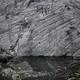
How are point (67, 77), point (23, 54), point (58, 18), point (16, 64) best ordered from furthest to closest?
1. point (58, 18)
2. point (23, 54)
3. point (16, 64)
4. point (67, 77)

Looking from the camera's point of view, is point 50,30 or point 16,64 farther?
point 50,30

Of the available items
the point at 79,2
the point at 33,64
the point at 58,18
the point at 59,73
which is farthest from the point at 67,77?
the point at 79,2

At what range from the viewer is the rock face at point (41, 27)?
21.6ft

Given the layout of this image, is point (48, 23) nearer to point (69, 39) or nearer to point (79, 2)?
point (69, 39)

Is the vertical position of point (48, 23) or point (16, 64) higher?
point (48, 23)

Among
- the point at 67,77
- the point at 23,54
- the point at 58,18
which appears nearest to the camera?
the point at 67,77

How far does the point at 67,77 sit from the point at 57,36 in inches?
77.3

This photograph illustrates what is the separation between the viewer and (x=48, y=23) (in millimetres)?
6812

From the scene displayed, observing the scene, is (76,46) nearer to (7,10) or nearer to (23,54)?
(23,54)

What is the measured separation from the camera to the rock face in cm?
657

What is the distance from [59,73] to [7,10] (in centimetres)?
298

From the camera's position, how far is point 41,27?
6.77 metres

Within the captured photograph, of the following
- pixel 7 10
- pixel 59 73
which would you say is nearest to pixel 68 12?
pixel 7 10

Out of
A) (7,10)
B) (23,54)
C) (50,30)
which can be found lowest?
(23,54)
